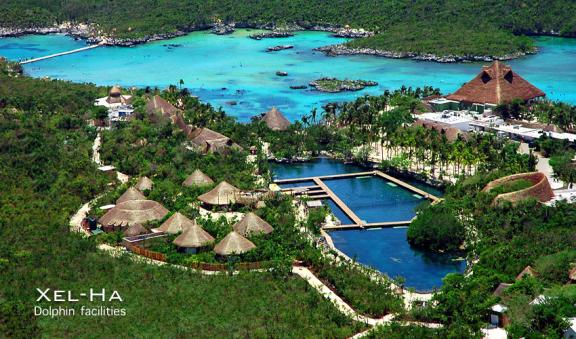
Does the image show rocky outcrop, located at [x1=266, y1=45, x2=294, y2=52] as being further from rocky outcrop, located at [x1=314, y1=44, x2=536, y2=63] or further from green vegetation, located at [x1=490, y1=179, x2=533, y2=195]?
green vegetation, located at [x1=490, y1=179, x2=533, y2=195]

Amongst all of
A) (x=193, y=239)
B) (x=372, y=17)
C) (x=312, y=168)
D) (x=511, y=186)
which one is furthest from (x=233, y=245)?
(x=372, y=17)

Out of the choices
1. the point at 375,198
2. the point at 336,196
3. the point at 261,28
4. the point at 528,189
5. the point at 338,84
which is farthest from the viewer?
the point at 261,28

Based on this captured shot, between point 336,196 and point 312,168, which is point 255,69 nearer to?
point 312,168

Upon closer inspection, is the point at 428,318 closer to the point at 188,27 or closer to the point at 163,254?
the point at 163,254

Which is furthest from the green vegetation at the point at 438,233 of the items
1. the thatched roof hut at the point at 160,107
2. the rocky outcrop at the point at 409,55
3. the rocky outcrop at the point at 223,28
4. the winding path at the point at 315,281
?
the rocky outcrop at the point at 223,28

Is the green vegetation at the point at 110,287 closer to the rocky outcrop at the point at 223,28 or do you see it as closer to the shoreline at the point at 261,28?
the shoreline at the point at 261,28
